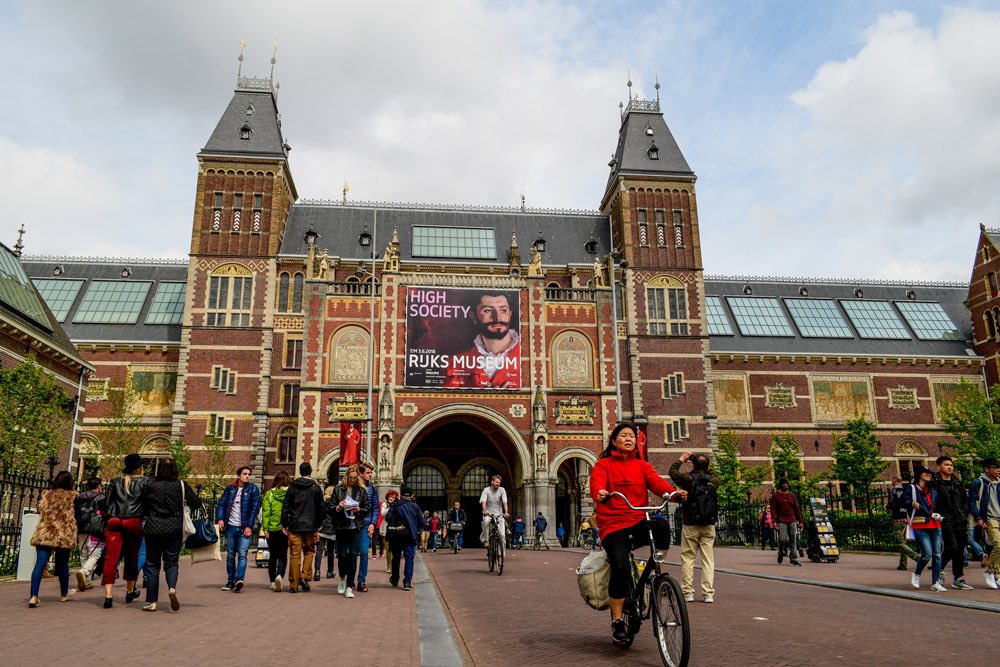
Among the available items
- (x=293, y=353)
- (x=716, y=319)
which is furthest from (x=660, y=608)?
(x=716, y=319)

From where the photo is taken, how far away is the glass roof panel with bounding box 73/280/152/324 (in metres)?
43.0

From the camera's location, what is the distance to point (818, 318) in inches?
1902

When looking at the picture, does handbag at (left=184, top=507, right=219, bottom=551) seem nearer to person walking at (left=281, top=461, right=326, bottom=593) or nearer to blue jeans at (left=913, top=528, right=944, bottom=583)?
person walking at (left=281, top=461, right=326, bottom=593)

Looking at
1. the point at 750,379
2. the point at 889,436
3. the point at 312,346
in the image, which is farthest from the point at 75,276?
the point at 889,436

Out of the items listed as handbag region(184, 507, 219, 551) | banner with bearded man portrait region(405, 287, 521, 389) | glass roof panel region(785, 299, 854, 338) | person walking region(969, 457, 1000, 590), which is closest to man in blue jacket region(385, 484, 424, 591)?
handbag region(184, 507, 219, 551)

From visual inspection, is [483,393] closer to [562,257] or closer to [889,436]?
[562,257]

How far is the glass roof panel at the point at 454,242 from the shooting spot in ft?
143

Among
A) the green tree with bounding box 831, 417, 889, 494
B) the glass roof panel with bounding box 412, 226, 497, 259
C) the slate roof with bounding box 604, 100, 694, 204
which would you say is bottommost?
the green tree with bounding box 831, 417, 889, 494

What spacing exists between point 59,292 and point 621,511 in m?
47.6

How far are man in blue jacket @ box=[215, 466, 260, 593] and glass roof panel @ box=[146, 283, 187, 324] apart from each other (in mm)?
34832

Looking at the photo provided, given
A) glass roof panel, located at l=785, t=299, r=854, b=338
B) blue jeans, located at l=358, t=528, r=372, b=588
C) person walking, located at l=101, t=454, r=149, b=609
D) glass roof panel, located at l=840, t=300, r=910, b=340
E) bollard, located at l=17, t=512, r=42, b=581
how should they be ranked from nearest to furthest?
person walking, located at l=101, t=454, r=149, b=609, blue jeans, located at l=358, t=528, r=372, b=588, bollard, located at l=17, t=512, r=42, b=581, glass roof panel, located at l=785, t=299, r=854, b=338, glass roof panel, located at l=840, t=300, r=910, b=340

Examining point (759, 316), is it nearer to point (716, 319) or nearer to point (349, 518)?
point (716, 319)

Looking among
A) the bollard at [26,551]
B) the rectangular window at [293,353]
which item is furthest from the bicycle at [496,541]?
the rectangular window at [293,353]

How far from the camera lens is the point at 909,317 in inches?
1940
